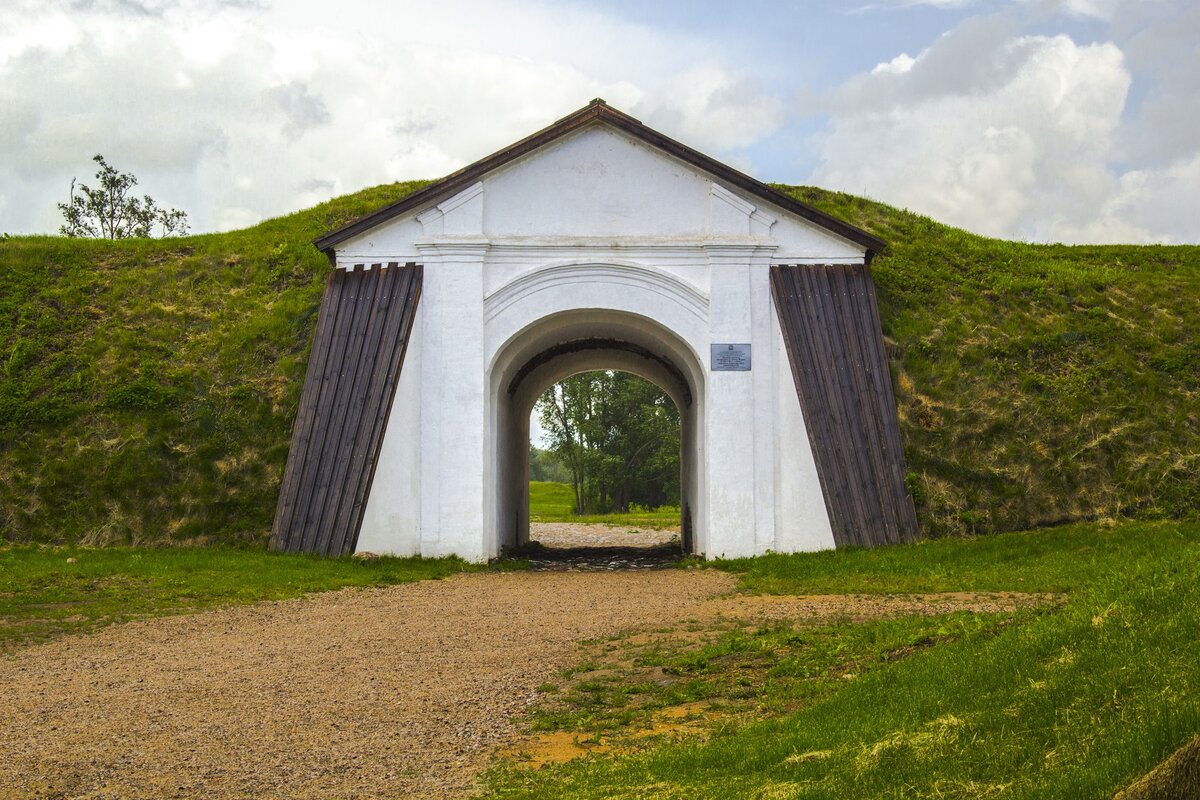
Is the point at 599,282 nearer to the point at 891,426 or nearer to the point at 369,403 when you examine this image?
the point at 369,403

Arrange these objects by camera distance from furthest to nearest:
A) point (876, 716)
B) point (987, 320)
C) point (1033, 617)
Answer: point (987, 320), point (1033, 617), point (876, 716)

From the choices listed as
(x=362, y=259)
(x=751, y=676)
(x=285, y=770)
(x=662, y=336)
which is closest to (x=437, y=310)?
(x=362, y=259)

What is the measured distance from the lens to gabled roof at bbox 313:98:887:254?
16203 mm

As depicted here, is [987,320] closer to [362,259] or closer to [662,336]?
[662,336]

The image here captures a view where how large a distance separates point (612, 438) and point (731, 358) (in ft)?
95.8

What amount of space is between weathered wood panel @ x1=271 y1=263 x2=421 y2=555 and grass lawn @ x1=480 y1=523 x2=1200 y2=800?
24.7ft

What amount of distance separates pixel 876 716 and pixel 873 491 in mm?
10071

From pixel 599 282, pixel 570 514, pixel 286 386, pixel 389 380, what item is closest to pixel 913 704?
pixel 599 282

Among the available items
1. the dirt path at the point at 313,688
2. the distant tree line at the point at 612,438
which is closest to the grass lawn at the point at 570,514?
the distant tree line at the point at 612,438

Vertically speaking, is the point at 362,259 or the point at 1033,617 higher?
the point at 362,259

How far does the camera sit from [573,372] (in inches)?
876

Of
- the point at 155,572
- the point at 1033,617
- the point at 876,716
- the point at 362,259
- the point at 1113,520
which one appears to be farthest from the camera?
the point at 362,259

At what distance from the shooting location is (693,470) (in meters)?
19.2

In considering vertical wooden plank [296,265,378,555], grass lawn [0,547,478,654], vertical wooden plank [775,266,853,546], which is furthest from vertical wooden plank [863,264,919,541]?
vertical wooden plank [296,265,378,555]
